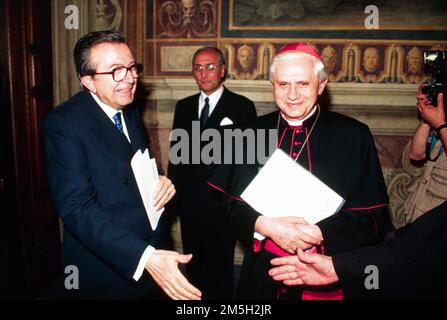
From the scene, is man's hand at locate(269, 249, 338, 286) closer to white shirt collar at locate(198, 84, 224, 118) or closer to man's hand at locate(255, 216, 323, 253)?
man's hand at locate(255, 216, 323, 253)

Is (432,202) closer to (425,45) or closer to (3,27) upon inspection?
(425,45)

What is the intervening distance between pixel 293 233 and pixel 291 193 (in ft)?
0.68

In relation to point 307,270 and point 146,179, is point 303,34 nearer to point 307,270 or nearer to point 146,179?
point 146,179

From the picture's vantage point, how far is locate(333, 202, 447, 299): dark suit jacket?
143 centimetres

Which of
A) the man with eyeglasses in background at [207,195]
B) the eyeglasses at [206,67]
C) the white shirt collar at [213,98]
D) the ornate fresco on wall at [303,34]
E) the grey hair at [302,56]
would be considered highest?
the ornate fresco on wall at [303,34]

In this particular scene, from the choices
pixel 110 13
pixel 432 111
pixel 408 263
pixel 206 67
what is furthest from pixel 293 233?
pixel 110 13

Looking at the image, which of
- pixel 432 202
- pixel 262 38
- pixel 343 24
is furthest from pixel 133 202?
pixel 343 24

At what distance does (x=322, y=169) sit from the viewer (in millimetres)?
2109

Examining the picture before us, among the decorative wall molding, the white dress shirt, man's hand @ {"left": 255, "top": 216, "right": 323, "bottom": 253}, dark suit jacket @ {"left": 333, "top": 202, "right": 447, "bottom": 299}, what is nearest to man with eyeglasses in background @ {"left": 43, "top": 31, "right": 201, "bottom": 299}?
the white dress shirt

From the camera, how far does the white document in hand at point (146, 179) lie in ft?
6.18

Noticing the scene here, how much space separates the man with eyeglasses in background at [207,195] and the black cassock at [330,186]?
132 centimetres

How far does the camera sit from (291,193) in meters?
1.88

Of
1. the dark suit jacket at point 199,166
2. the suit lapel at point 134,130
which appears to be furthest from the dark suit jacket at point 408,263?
the dark suit jacket at point 199,166

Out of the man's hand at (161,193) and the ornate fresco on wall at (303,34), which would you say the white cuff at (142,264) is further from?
the ornate fresco on wall at (303,34)
